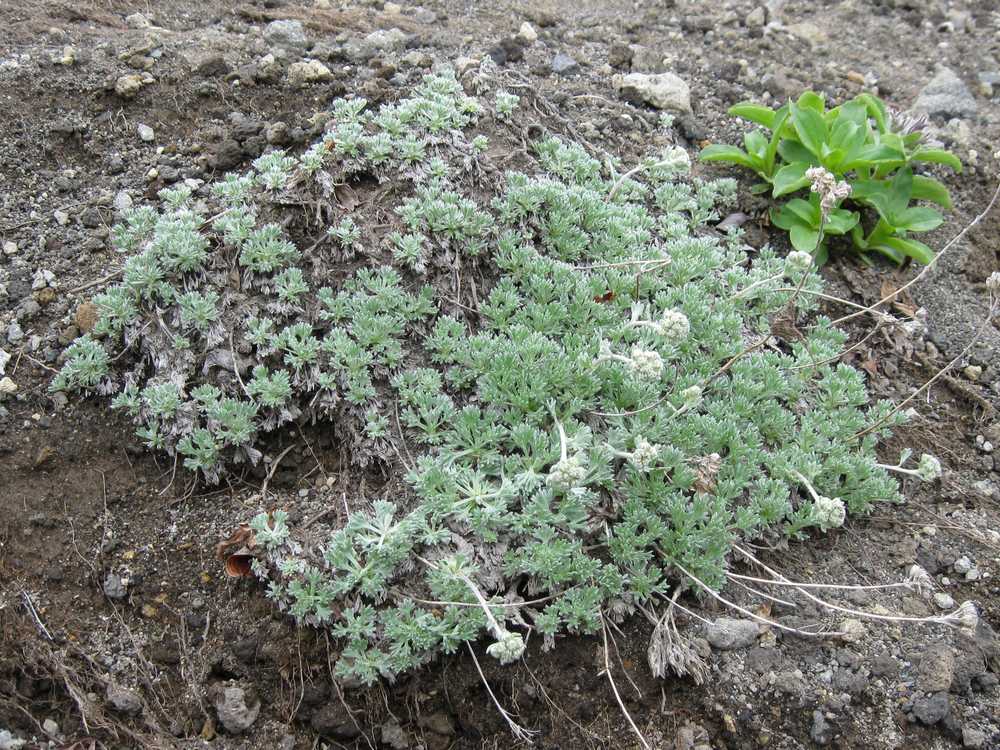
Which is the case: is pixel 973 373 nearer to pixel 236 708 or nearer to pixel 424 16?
pixel 236 708

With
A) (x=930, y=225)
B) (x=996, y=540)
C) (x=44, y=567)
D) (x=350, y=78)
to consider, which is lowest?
(x=996, y=540)

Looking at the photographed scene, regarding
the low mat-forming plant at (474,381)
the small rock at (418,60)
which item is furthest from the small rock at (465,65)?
the low mat-forming plant at (474,381)

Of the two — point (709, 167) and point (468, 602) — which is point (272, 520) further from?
point (709, 167)

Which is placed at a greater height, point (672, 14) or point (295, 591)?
point (672, 14)

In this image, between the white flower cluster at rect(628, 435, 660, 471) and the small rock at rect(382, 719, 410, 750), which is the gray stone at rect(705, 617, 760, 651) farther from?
the small rock at rect(382, 719, 410, 750)

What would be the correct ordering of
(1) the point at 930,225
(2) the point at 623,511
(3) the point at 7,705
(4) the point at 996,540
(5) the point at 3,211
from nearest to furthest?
(3) the point at 7,705, (2) the point at 623,511, (4) the point at 996,540, (5) the point at 3,211, (1) the point at 930,225

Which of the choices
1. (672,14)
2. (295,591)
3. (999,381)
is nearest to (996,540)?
(999,381)

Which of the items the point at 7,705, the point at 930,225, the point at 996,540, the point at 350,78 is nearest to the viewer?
the point at 7,705
